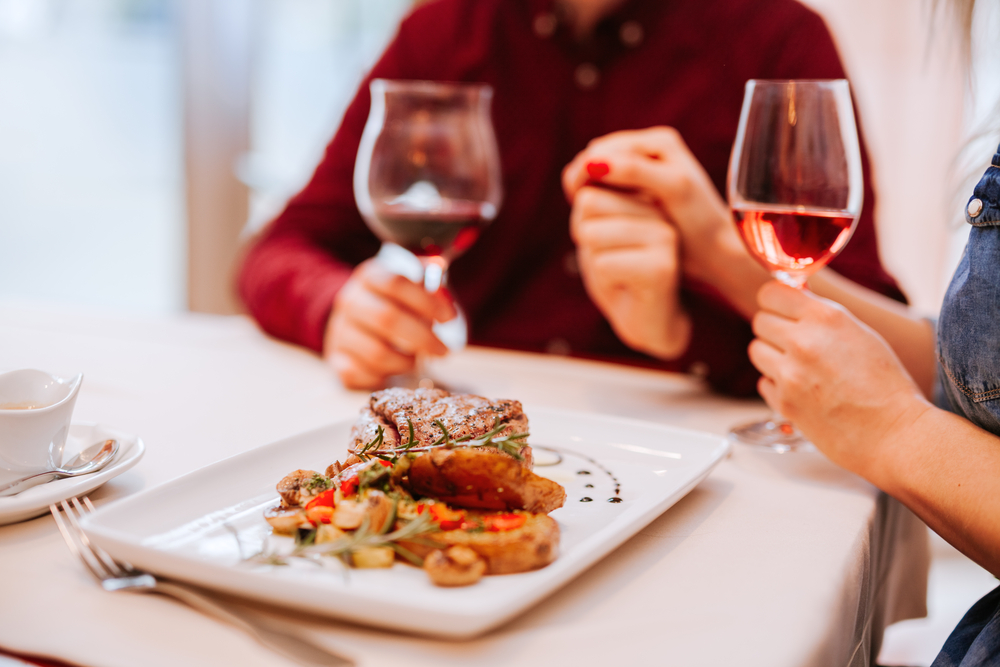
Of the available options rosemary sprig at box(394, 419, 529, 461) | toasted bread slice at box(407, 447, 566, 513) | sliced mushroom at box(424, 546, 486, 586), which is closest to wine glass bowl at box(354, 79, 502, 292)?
rosemary sprig at box(394, 419, 529, 461)

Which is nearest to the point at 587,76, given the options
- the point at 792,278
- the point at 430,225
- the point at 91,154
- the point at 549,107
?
the point at 549,107

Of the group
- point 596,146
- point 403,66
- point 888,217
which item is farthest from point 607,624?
point 888,217

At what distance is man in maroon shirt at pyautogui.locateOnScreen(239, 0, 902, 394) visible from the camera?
179cm

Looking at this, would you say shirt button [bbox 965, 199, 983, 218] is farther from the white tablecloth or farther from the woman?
the white tablecloth

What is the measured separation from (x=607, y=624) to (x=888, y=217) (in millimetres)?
2962

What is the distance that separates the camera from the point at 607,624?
559 mm

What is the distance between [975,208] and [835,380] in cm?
22

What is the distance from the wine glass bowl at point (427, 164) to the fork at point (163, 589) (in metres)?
0.65

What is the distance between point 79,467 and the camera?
2.50 feet

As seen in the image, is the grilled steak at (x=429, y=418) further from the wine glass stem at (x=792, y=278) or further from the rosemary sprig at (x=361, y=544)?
the wine glass stem at (x=792, y=278)

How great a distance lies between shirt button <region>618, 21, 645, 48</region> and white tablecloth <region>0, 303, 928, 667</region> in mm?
921

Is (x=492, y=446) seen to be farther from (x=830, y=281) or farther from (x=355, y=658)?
(x=830, y=281)

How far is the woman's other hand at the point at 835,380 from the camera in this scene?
2.74ft

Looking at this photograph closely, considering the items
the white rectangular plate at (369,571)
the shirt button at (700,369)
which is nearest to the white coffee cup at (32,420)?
the white rectangular plate at (369,571)
